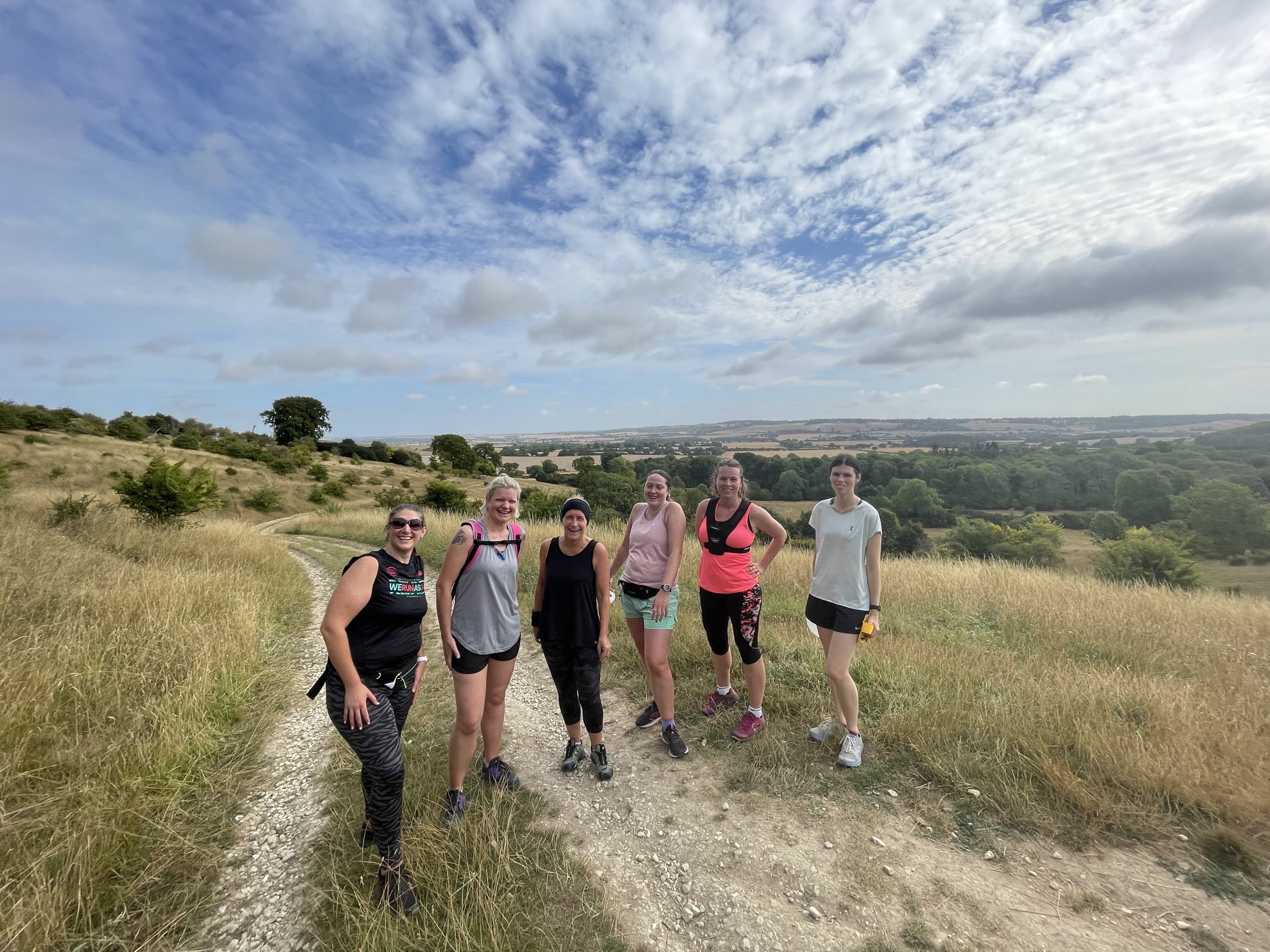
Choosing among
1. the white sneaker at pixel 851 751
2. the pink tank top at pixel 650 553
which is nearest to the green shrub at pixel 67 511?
the pink tank top at pixel 650 553

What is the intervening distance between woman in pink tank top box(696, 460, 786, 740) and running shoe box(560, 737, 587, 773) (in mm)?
1272

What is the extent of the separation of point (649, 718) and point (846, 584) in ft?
6.90

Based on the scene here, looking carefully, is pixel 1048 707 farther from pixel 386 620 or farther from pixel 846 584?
pixel 386 620

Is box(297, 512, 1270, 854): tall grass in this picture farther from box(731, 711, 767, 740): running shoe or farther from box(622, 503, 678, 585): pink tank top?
box(622, 503, 678, 585): pink tank top

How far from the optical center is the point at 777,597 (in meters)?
8.16

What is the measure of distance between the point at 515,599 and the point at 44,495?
2001 centimetres

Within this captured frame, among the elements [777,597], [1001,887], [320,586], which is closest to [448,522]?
[320,586]

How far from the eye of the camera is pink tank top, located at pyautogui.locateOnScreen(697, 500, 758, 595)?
3.79 metres

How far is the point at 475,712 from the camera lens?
302 centimetres

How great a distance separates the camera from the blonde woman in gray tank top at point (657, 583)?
12.2 feet

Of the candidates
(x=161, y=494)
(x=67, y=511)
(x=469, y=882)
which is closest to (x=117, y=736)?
(x=469, y=882)

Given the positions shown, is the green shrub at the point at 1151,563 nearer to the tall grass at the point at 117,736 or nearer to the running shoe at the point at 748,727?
the running shoe at the point at 748,727

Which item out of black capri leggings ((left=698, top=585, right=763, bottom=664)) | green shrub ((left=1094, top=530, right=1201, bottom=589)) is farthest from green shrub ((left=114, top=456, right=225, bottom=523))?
green shrub ((left=1094, top=530, right=1201, bottom=589))

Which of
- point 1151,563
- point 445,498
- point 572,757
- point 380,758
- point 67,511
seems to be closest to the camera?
point 380,758
